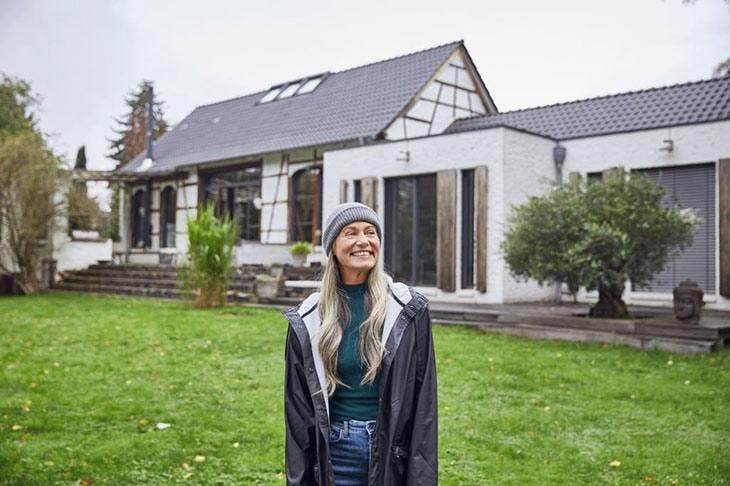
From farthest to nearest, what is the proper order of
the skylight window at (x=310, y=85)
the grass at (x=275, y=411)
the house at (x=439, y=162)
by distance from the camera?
1. the skylight window at (x=310, y=85)
2. the house at (x=439, y=162)
3. the grass at (x=275, y=411)

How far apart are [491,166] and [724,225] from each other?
3.99m

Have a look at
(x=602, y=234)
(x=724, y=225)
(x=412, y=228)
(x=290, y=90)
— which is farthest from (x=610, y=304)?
(x=290, y=90)

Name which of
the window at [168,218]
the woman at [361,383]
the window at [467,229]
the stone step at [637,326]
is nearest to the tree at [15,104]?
the window at [168,218]

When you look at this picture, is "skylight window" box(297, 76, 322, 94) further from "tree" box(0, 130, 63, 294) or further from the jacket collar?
the jacket collar

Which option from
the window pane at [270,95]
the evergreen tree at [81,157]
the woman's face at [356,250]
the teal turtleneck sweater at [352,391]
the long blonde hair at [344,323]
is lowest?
the teal turtleneck sweater at [352,391]

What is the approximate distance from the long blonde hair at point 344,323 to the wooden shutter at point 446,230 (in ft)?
36.6

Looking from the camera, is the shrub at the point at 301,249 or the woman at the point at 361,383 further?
the shrub at the point at 301,249

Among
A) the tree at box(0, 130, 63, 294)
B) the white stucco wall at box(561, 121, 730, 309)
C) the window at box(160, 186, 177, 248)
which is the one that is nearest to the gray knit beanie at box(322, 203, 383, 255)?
the white stucco wall at box(561, 121, 730, 309)

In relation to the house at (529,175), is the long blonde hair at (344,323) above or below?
below

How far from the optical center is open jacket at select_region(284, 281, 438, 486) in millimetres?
2182

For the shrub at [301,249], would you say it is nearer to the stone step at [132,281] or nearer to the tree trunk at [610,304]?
the stone step at [132,281]

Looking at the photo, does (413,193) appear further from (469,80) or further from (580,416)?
(580,416)

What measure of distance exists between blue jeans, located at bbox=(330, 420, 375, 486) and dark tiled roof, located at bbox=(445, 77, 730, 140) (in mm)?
11312

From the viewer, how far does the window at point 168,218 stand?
73.8 ft
